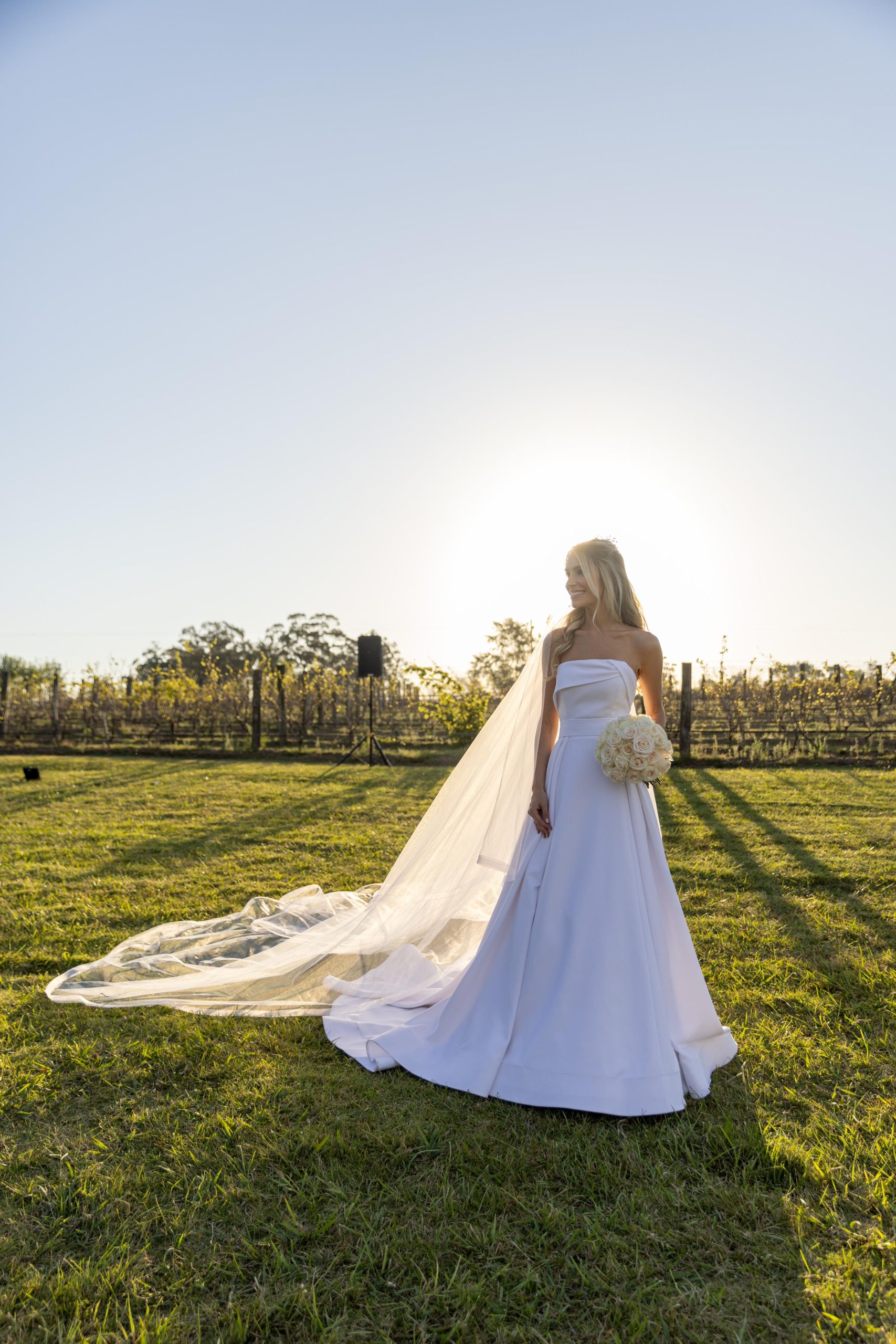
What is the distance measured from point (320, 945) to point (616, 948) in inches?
68.9

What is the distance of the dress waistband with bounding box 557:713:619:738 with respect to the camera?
2883 mm

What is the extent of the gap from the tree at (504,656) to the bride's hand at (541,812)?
1218cm

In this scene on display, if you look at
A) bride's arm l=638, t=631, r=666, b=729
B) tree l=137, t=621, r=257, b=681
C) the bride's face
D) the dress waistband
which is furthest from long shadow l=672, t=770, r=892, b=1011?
tree l=137, t=621, r=257, b=681

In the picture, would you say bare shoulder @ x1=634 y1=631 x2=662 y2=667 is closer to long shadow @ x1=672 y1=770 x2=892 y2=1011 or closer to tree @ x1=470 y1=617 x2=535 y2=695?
long shadow @ x1=672 y1=770 x2=892 y2=1011

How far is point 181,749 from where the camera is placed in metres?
15.6

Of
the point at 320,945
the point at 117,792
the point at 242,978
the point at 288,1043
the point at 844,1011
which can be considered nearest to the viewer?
the point at 288,1043

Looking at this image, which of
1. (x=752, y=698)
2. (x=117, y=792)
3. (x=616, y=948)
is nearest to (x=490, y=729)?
(x=616, y=948)

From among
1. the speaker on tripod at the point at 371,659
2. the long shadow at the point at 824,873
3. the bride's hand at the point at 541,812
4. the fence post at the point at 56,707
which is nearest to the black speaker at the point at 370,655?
the speaker on tripod at the point at 371,659

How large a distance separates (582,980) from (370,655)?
1062 cm

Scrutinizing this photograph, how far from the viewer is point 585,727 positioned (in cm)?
291

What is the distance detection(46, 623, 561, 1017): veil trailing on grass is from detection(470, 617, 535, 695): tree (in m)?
11.4

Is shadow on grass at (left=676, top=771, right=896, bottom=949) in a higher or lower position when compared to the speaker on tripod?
lower

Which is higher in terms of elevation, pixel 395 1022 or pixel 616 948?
pixel 616 948

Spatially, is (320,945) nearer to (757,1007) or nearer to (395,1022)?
(395,1022)
